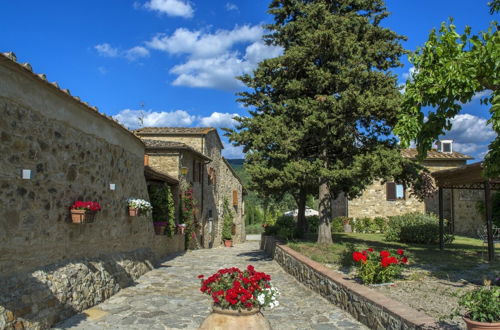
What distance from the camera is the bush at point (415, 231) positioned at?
1761 cm

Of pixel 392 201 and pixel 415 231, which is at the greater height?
pixel 392 201

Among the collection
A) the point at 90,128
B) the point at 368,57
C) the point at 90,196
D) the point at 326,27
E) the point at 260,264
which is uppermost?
the point at 326,27

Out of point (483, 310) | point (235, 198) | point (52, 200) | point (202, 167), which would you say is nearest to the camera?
point (483, 310)

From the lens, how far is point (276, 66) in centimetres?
1452

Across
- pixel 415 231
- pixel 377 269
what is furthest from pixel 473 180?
pixel 377 269

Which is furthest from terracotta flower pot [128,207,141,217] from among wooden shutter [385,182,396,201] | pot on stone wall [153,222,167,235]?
wooden shutter [385,182,396,201]

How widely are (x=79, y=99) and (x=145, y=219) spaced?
210 inches

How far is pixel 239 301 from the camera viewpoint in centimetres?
469

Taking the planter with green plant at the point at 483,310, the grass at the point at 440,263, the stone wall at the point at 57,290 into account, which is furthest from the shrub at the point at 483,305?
the stone wall at the point at 57,290

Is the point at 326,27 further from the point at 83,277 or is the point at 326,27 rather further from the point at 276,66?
the point at 83,277

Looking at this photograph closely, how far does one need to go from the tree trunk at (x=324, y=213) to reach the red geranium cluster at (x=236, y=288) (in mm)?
9146

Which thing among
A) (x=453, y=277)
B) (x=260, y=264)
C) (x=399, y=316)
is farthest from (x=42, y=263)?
(x=260, y=264)

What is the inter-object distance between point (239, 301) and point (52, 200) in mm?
3687

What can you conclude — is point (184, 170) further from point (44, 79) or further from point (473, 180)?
point (44, 79)
